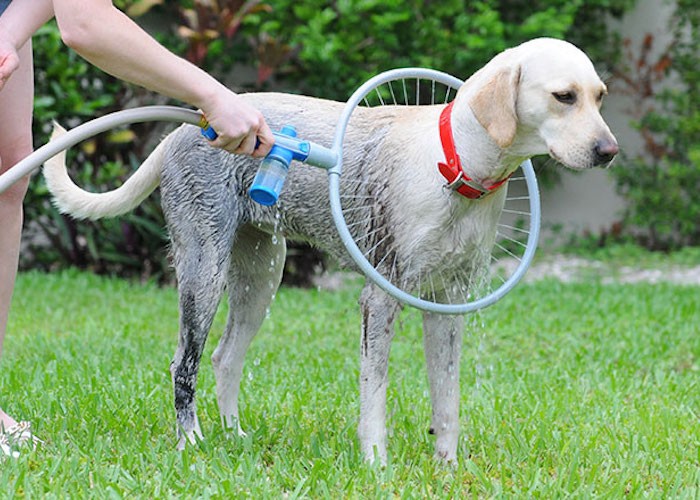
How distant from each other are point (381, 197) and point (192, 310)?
0.76m

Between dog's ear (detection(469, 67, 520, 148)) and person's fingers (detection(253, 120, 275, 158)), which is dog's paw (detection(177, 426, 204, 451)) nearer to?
person's fingers (detection(253, 120, 275, 158))

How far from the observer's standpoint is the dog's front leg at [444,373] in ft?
11.0

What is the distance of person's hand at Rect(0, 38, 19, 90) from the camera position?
9.46ft

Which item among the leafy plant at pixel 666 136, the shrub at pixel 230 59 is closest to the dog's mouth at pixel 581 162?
the shrub at pixel 230 59

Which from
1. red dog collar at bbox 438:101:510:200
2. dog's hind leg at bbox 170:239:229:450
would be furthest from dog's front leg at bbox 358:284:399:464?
dog's hind leg at bbox 170:239:229:450

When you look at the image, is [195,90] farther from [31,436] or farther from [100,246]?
[100,246]

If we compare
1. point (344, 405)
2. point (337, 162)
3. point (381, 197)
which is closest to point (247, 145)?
point (337, 162)

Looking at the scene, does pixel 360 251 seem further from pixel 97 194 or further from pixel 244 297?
pixel 97 194

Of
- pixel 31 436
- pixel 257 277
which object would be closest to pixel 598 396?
pixel 257 277

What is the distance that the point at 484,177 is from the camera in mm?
3072

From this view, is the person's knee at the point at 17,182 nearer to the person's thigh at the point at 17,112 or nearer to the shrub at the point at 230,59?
the person's thigh at the point at 17,112

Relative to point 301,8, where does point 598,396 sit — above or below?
below

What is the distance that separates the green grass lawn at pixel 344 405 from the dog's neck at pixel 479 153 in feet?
2.79

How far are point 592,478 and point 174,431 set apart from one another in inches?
56.4
